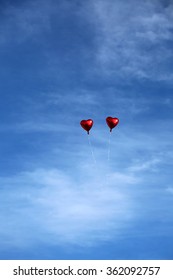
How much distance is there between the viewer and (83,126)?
5003cm

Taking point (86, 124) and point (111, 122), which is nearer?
point (86, 124)

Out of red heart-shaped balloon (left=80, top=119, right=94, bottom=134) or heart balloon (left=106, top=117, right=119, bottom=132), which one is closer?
red heart-shaped balloon (left=80, top=119, right=94, bottom=134)

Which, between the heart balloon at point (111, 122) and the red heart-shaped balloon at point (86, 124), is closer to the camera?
the red heart-shaped balloon at point (86, 124)
